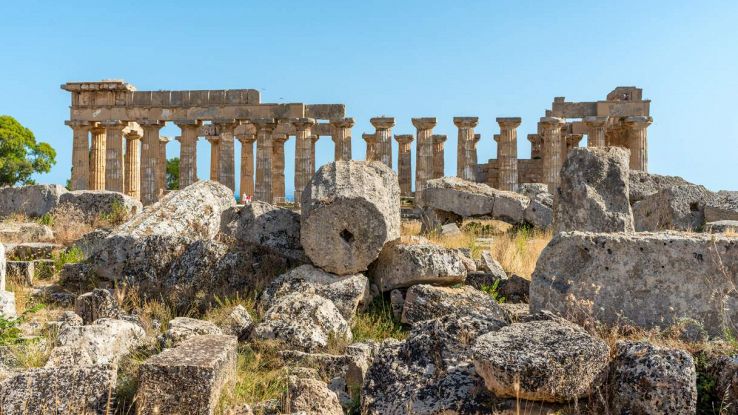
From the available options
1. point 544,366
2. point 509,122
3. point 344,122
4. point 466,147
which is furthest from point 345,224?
point 344,122

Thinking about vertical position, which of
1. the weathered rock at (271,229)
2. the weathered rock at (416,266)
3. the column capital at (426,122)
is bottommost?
the weathered rock at (416,266)

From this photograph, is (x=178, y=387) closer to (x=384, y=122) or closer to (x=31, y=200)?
(x=31, y=200)

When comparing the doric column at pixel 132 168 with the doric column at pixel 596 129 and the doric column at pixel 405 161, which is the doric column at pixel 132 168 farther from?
the doric column at pixel 596 129

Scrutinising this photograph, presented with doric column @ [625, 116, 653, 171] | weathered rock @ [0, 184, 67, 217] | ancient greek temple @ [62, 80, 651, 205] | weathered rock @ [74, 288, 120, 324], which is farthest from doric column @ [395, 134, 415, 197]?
weathered rock @ [74, 288, 120, 324]

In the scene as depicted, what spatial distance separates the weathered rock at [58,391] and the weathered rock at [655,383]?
3.39 meters

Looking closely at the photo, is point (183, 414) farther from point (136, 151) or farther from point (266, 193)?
point (136, 151)

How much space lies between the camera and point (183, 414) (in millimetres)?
4980

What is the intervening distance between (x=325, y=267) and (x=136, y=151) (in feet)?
97.5

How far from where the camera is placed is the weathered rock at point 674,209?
12.6 m

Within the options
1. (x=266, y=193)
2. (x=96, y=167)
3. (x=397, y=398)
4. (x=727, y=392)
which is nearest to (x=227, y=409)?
(x=397, y=398)

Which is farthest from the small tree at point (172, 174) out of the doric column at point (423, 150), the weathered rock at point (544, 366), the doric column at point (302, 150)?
the weathered rock at point (544, 366)

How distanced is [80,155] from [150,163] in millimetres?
3106

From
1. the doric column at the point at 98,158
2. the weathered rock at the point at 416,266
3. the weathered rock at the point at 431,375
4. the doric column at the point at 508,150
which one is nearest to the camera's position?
the weathered rock at the point at 431,375

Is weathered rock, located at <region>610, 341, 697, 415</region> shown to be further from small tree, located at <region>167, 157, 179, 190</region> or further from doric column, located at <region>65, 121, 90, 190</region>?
small tree, located at <region>167, 157, 179, 190</region>
